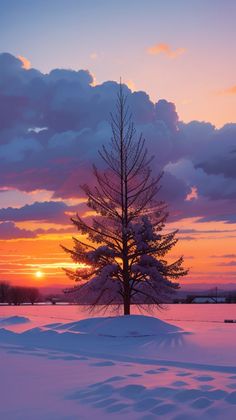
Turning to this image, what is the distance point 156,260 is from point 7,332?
7.44 metres

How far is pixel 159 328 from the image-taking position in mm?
20797

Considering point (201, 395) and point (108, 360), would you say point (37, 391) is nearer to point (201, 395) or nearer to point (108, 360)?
point (201, 395)

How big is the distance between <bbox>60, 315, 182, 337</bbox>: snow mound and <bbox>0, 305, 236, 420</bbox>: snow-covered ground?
39mm

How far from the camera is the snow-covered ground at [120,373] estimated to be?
759 centimetres

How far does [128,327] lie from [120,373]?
9667 millimetres

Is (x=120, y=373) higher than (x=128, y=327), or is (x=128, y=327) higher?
(x=128, y=327)

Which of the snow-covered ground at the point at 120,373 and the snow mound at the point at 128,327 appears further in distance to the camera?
the snow mound at the point at 128,327

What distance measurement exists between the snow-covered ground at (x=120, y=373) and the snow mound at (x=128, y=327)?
1.5 inches

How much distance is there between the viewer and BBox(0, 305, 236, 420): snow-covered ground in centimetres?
759

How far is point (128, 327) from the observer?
20484 millimetres

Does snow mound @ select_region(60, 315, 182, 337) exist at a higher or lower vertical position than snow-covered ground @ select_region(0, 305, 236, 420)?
higher

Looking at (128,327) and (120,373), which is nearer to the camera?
→ (120,373)

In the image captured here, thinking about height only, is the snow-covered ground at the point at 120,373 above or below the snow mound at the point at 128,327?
below

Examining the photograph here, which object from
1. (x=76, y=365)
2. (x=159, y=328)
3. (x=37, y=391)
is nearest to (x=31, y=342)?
(x=159, y=328)
